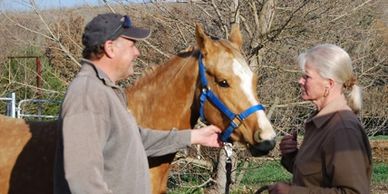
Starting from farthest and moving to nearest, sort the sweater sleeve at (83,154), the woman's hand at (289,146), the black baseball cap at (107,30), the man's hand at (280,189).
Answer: the woman's hand at (289,146)
the man's hand at (280,189)
the black baseball cap at (107,30)
the sweater sleeve at (83,154)

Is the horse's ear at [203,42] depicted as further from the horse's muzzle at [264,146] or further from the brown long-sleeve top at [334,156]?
the brown long-sleeve top at [334,156]

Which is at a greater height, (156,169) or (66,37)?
(66,37)

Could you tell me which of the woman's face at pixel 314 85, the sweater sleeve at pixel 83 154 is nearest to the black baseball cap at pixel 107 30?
the sweater sleeve at pixel 83 154

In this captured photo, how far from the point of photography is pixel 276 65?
29.0 ft

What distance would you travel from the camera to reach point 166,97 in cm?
453

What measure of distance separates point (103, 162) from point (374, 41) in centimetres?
744

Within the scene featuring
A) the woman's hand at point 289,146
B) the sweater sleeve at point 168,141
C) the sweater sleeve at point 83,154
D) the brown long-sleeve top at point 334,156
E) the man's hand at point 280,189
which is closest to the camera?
the sweater sleeve at point 83,154

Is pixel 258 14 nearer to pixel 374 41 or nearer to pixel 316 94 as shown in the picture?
pixel 374 41

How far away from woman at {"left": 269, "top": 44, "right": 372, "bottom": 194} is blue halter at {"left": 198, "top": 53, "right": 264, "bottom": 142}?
0.99 m

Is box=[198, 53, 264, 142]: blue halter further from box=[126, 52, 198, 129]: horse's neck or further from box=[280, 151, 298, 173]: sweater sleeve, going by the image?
box=[280, 151, 298, 173]: sweater sleeve

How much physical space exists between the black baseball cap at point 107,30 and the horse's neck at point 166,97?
152 cm

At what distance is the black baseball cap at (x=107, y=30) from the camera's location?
2902 mm

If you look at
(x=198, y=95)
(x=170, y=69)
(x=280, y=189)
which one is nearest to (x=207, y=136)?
(x=198, y=95)

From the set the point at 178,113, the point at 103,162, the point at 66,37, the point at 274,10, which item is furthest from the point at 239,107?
the point at 66,37
